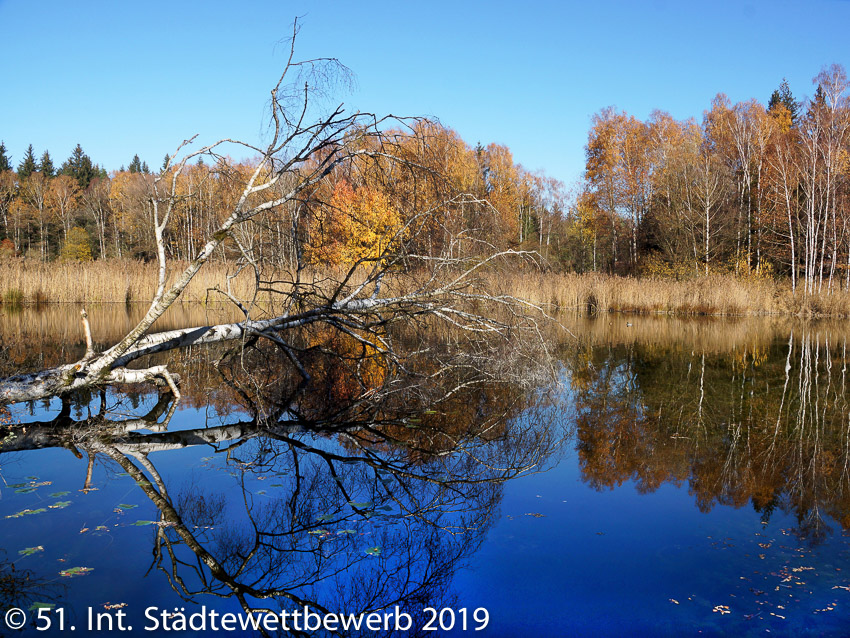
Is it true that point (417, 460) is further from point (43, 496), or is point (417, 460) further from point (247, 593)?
point (43, 496)

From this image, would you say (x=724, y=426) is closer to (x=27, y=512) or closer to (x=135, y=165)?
(x=27, y=512)

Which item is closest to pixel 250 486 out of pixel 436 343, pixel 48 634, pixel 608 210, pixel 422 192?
pixel 48 634

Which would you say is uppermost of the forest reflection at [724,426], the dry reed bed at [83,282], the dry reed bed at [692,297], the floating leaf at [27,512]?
the dry reed bed at [83,282]

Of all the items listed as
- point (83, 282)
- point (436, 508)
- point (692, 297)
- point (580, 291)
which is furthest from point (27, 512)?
point (692, 297)

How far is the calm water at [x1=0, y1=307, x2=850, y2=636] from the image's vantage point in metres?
3.08

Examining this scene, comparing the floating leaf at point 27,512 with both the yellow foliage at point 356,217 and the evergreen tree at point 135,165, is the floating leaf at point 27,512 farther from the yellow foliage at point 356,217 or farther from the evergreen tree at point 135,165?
the evergreen tree at point 135,165

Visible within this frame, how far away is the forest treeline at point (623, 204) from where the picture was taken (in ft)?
25.6

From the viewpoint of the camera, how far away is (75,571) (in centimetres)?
330

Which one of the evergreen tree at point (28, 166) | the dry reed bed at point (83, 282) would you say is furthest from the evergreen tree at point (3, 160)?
the dry reed bed at point (83, 282)

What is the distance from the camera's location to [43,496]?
4.35 metres

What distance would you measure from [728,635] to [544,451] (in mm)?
2880

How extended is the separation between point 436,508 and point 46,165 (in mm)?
79189

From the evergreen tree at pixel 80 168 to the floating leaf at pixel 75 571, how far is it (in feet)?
252

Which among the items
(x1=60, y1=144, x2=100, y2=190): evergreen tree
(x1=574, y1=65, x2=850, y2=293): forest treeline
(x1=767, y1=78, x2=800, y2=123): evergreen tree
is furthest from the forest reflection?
(x1=60, y1=144, x2=100, y2=190): evergreen tree
